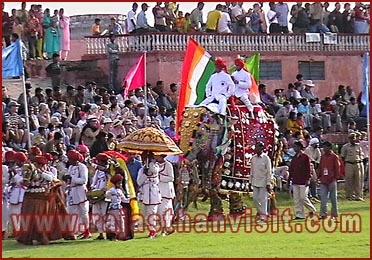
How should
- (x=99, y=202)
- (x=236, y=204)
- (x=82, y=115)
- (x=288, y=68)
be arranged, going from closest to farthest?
1. (x=99, y=202)
2. (x=236, y=204)
3. (x=82, y=115)
4. (x=288, y=68)

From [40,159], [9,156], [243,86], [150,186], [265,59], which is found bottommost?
[150,186]

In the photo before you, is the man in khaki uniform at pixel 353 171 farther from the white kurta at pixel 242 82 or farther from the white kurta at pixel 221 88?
the white kurta at pixel 221 88

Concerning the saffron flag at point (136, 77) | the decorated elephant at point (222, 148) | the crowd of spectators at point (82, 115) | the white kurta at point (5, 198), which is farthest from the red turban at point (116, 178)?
the saffron flag at point (136, 77)

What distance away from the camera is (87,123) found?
22.6 meters

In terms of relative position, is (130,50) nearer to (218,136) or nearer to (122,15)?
(122,15)

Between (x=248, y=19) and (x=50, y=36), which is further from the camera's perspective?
(x=248, y=19)

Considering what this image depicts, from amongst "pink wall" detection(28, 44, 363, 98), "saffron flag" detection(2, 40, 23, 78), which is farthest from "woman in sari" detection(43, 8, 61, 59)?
"saffron flag" detection(2, 40, 23, 78)

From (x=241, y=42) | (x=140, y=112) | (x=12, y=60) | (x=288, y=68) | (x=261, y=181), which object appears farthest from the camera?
(x=288, y=68)

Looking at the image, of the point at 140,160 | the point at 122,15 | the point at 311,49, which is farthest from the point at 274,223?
the point at 122,15

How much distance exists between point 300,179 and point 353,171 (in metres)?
4.71

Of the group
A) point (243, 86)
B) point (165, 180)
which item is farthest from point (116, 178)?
point (243, 86)

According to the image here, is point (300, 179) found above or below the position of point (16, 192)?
above

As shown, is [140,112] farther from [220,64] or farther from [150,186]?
[150,186]

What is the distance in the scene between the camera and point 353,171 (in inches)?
984
